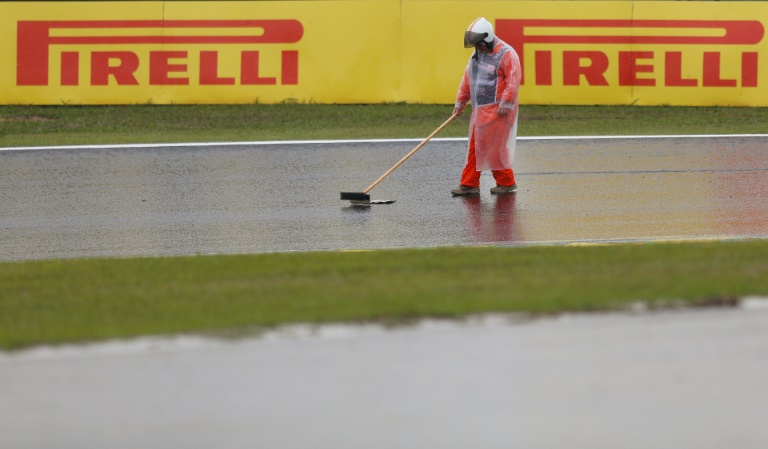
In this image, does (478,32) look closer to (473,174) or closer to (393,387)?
(473,174)

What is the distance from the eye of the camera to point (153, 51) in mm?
17156

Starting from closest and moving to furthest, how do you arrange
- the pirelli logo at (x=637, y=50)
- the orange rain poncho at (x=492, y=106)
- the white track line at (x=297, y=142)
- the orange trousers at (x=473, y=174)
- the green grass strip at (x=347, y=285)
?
the green grass strip at (x=347, y=285) → the orange rain poncho at (x=492, y=106) → the orange trousers at (x=473, y=174) → the white track line at (x=297, y=142) → the pirelli logo at (x=637, y=50)

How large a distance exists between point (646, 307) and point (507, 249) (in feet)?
6.53

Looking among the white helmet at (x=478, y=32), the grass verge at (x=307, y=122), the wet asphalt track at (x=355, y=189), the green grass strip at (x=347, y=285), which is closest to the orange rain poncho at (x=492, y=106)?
the white helmet at (x=478, y=32)

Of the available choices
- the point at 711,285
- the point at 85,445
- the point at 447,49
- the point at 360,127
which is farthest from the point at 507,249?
the point at 447,49

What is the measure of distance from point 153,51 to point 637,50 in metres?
6.84

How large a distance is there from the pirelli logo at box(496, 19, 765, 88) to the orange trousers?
563cm

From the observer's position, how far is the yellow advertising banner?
17.2m

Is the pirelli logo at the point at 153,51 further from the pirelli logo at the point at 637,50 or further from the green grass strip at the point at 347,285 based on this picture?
the green grass strip at the point at 347,285

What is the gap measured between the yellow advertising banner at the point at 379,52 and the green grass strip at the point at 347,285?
30.3 ft

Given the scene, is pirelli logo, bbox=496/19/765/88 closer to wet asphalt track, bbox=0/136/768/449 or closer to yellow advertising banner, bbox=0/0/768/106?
yellow advertising banner, bbox=0/0/768/106

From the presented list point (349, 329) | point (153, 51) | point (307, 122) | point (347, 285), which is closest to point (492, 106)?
point (347, 285)

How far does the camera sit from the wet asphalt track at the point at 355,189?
9945 mm

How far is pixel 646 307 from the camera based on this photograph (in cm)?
662
